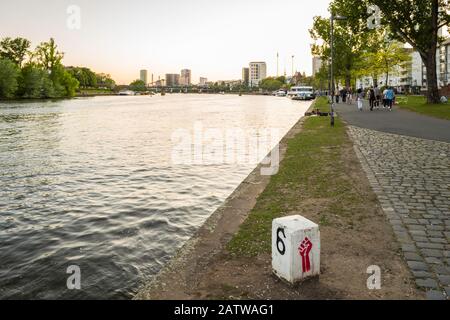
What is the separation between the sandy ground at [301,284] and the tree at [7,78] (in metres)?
96.6

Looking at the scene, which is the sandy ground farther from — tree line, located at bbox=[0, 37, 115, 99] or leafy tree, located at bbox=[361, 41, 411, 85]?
tree line, located at bbox=[0, 37, 115, 99]

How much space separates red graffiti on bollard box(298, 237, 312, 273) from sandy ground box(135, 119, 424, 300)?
19cm

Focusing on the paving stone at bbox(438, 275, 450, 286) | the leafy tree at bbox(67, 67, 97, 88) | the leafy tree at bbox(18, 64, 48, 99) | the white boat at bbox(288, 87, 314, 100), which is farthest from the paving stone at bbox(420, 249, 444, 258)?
the leafy tree at bbox(67, 67, 97, 88)

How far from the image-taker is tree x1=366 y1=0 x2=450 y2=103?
3288 centimetres

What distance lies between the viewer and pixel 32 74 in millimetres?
97188

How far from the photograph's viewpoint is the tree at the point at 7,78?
288 feet

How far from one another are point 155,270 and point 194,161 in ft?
30.2

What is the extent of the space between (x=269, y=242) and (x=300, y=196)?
2.69 metres

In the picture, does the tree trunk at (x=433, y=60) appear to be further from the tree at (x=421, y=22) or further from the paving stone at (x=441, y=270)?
the paving stone at (x=441, y=270)

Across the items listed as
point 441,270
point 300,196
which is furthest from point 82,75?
point 441,270

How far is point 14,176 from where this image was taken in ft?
42.4

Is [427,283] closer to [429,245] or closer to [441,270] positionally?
[441,270]

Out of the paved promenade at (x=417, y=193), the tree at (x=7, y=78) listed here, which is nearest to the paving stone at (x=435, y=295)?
the paved promenade at (x=417, y=193)
